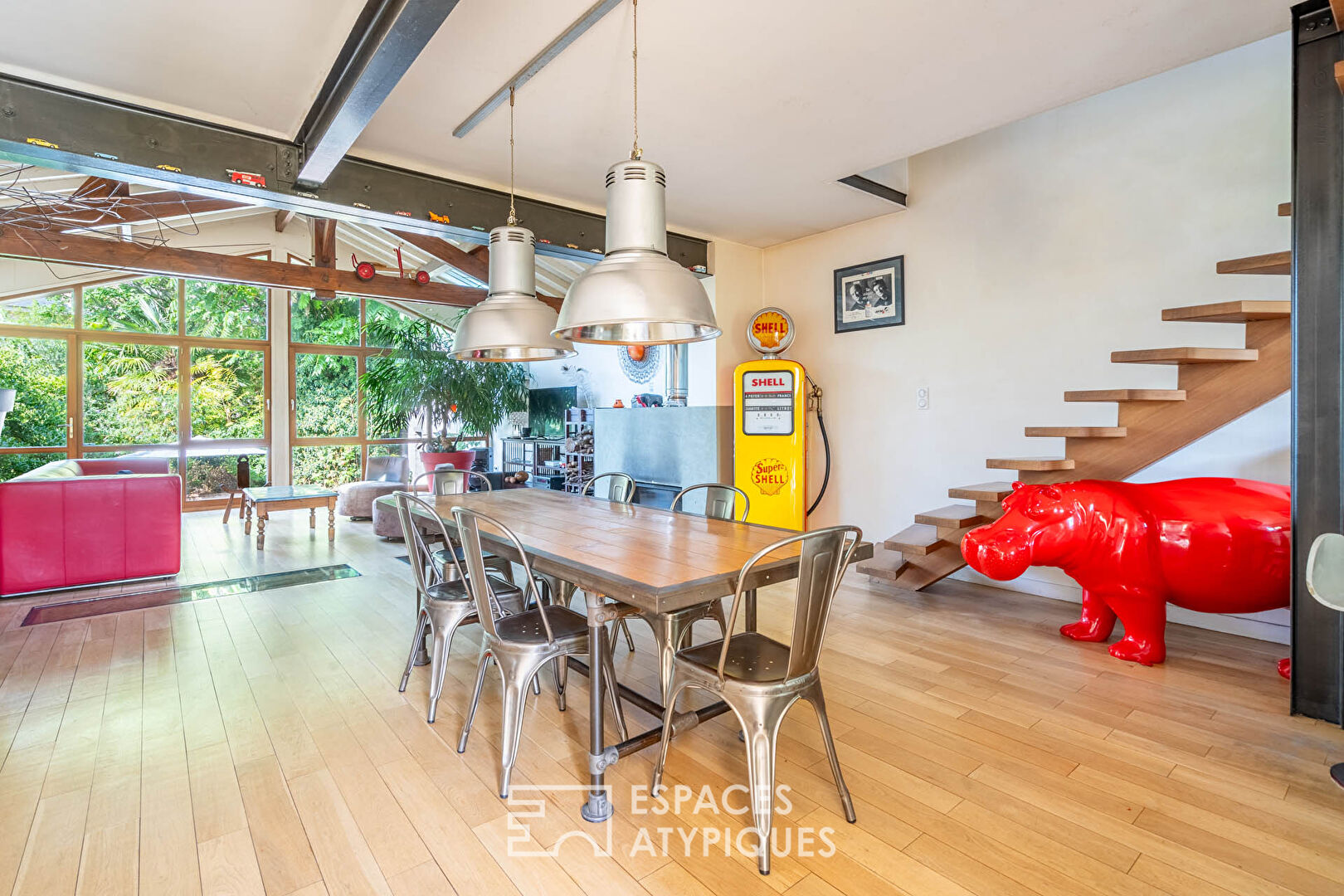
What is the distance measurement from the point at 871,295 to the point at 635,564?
3.56m

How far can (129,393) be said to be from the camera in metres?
7.55

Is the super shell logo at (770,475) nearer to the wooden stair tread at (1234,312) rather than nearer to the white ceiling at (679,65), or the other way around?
the white ceiling at (679,65)

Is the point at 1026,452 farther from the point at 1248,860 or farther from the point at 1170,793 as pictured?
the point at 1248,860

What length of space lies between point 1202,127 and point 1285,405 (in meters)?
1.48

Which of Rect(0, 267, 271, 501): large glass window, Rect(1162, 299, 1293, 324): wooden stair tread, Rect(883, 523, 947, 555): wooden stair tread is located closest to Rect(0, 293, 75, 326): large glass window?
Rect(0, 267, 271, 501): large glass window

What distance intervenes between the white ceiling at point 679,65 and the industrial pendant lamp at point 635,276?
0.47 m

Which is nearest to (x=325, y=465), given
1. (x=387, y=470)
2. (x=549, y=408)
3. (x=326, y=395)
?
(x=326, y=395)

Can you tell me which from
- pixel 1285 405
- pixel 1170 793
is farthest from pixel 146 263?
pixel 1285 405

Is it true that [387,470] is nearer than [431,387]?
Yes

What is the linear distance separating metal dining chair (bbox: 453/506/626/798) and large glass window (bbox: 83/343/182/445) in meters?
7.85

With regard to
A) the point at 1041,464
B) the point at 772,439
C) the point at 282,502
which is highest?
the point at 772,439

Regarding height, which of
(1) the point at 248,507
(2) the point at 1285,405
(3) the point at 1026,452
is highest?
(2) the point at 1285,405

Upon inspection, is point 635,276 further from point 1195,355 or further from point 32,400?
point 32,400

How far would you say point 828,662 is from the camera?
296cm
